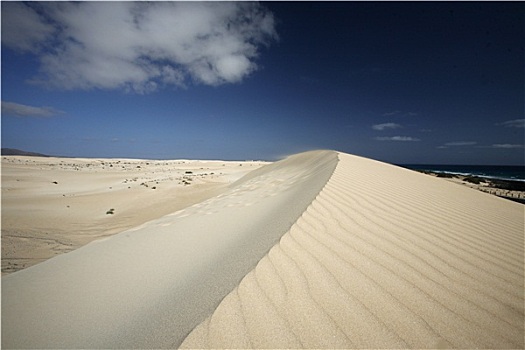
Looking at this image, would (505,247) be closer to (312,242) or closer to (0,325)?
(312,242)

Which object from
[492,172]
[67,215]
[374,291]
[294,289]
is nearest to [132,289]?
[294,289]

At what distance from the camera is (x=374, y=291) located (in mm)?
1653

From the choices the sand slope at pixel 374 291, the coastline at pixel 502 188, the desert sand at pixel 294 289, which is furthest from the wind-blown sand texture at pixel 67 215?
the coastline at pixel 502 188

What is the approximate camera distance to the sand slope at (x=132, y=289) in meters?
1.54

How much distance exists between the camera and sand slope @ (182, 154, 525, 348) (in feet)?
4.33

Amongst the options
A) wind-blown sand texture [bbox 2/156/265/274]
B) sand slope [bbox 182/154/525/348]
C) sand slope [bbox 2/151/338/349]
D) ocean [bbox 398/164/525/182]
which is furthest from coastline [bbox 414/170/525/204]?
ocean [bbox 398/164/525/182]

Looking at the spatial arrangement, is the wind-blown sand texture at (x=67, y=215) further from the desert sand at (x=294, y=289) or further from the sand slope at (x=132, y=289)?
the desert sand at (x=294, y=289)

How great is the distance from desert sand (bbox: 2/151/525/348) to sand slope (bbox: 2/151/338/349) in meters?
0.01

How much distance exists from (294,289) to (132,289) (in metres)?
1.52

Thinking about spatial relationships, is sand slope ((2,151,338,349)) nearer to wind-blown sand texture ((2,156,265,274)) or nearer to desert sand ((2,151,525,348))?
desert sand ((2,151,525,348))

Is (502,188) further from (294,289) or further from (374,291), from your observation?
(294,289)

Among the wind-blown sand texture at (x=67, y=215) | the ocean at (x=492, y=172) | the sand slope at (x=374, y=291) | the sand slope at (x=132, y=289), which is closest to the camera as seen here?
the sand slope at (x=374, y=291)

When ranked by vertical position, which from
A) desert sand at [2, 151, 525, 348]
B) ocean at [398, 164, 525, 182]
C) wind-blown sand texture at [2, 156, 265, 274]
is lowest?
wind-blown sand texture at [2, 156, 265, 274]

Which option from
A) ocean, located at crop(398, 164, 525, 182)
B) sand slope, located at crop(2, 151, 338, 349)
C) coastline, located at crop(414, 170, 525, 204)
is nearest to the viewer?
sand slope, located at crop(2, 151, 338, 349)
